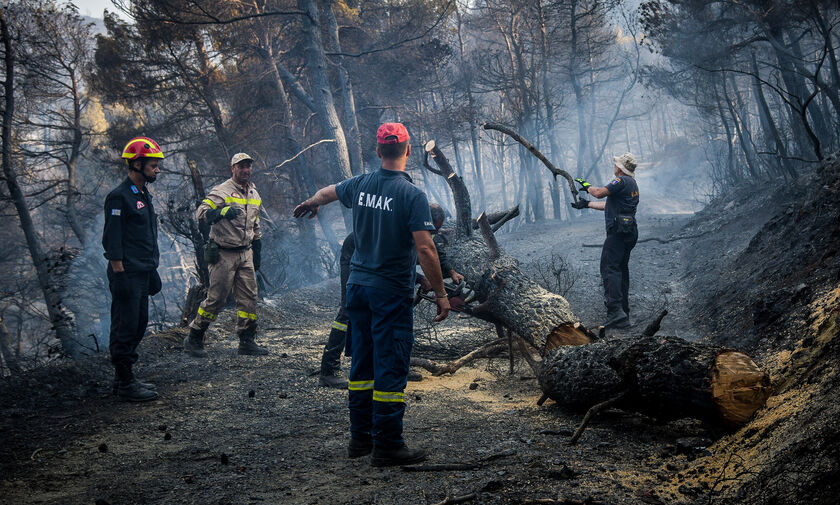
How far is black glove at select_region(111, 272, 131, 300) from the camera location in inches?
181

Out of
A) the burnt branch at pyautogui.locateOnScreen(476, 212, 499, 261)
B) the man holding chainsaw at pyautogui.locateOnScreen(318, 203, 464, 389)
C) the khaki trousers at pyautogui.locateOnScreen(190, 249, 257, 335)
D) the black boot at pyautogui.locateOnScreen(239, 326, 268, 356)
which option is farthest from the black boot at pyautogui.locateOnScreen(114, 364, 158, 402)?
the burnt branch at pyautogui.locateOnScreen(476, 212, 499, 261)

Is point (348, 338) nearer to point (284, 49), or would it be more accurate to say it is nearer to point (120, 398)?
point (120, 398)

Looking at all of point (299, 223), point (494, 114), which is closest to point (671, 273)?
point (299, 223)

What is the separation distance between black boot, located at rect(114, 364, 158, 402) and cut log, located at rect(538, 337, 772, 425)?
342 centimetres

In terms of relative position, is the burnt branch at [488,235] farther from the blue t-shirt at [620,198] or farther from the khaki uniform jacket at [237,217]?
the khaki uniform jacket at [237,217]

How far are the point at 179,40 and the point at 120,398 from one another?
12.0 m

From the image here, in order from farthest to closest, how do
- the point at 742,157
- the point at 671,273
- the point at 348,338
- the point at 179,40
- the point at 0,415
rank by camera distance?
the point at 742,157
the point at 179,40
the point at 671,273
the point at 0,415
the point at 348,338

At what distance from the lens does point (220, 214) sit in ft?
19.1

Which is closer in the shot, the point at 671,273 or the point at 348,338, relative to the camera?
the point at 348,338

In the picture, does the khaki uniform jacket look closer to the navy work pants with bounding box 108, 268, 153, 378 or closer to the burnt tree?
the navy work pants with bounding box 108, 268, 153, 378

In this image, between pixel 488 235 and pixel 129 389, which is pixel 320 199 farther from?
pixel 129 389

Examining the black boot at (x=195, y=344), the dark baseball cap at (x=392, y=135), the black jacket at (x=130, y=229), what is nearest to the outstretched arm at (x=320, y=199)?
the dark baseball cap at (x=392, y=135)

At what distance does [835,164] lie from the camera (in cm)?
540

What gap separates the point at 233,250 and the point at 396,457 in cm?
382
